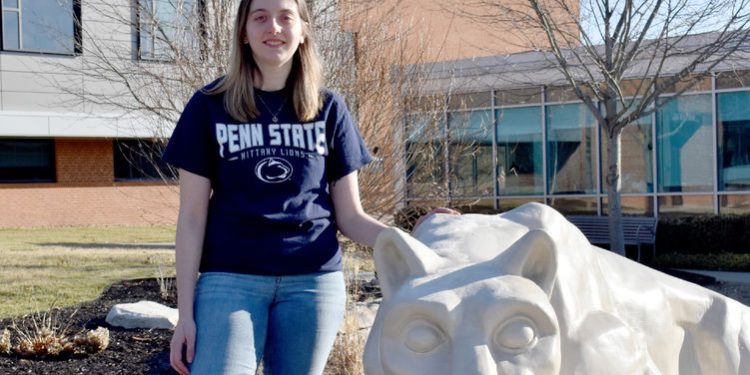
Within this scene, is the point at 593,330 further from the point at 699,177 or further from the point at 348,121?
the point at 699,177

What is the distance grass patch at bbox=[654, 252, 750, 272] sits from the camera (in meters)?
12.7

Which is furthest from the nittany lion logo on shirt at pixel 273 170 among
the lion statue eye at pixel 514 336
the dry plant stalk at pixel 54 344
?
the dry plant stalk at pixel 54 344

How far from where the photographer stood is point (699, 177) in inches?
588

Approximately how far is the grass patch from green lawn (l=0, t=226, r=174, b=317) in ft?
24.2

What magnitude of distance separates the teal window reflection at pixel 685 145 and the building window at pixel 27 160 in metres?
16.5

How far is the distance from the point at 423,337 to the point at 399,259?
0.80 feet

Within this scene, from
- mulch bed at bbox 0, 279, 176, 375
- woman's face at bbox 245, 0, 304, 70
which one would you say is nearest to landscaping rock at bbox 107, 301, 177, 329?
mulch bed at bbox 0, 279, 176, 375

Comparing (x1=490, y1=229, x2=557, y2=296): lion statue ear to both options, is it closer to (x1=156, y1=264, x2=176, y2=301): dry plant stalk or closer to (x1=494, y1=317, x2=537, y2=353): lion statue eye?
(x1=494, y1=317, x2=537, y2=353): lion statue eye

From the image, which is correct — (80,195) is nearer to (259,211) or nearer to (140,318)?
(140,318)

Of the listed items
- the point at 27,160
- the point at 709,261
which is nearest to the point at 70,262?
the point at 709,261

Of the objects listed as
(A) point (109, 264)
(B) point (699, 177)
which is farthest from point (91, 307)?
(B) point (699, 177)

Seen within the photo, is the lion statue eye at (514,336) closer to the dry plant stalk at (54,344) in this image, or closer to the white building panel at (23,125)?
the dry plant stalk at (54,344)

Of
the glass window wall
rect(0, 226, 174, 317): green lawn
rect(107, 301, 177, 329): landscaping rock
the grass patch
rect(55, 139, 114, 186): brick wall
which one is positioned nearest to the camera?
rect(107, 301, 177, 329): landscaping rock

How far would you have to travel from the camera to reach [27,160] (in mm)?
23750
